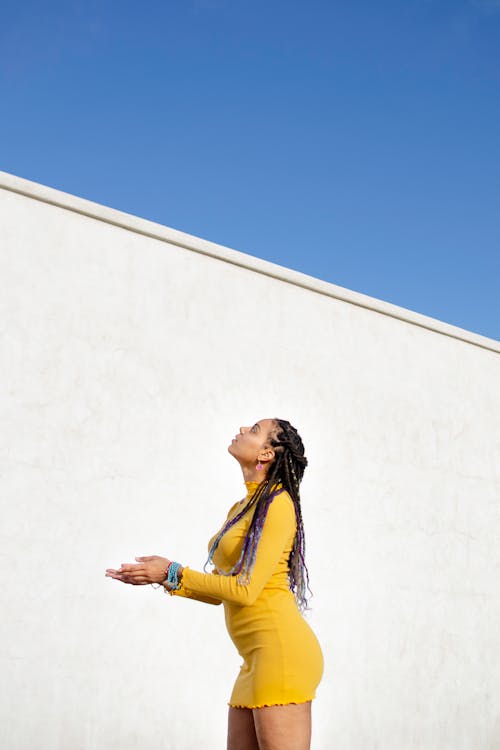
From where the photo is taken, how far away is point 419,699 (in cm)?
655

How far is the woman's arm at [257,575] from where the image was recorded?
8.94 ft

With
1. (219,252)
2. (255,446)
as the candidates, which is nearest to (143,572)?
(255,446)

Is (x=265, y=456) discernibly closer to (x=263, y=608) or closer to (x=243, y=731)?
(x=263, y=608)

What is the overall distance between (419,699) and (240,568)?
4.41 metres

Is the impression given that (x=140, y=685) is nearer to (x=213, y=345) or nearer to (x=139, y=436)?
(x=139, y=436)

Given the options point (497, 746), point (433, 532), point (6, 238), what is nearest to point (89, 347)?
point (6, 238)

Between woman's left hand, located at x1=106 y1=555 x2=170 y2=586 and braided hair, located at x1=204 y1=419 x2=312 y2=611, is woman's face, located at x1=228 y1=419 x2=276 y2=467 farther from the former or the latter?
woman's left hand, located at x1=106 y1=555 x2=170 y2=586

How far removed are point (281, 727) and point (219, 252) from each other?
12.6ft

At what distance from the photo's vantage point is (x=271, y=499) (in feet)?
9.45

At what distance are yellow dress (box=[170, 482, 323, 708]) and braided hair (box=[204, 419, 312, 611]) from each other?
0.14ft

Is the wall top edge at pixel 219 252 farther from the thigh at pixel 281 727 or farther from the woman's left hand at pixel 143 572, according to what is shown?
the thigh at pixel 281 727

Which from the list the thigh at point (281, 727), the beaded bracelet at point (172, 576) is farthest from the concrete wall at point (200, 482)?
the thigh at point (281, 727)

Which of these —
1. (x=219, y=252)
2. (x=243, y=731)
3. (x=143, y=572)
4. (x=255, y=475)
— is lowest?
Answer: (x=243, y=731)

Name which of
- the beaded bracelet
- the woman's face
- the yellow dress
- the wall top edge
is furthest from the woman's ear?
the wall top edge
